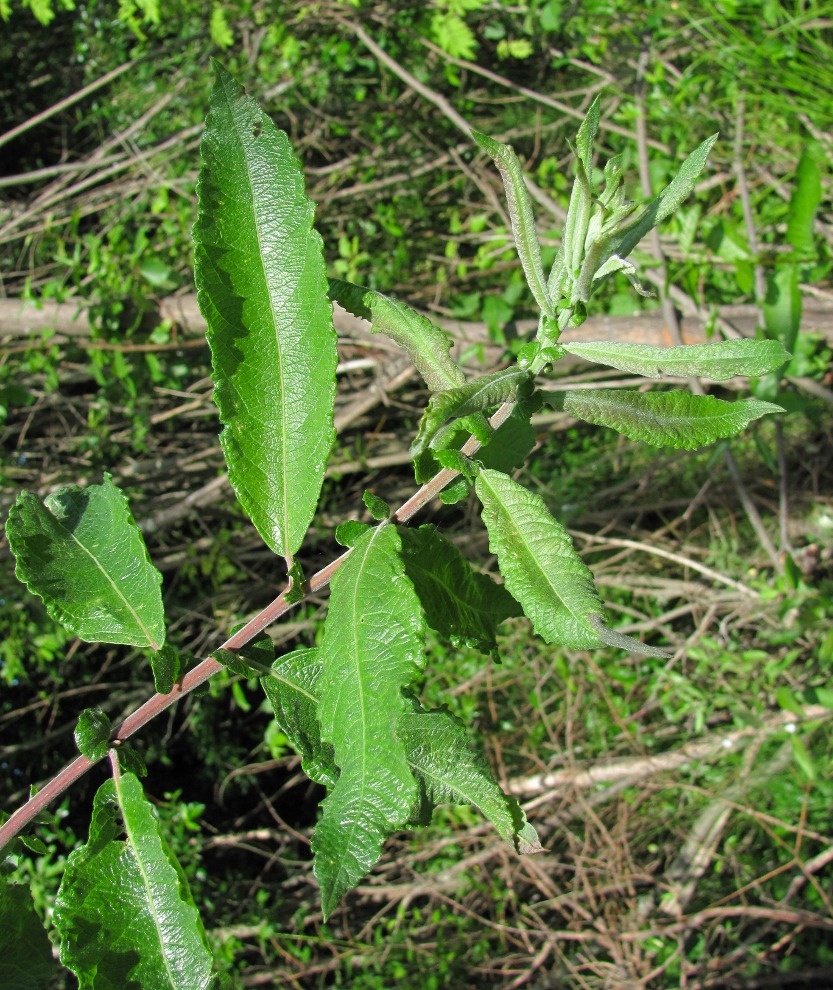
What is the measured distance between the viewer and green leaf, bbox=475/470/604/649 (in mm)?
784

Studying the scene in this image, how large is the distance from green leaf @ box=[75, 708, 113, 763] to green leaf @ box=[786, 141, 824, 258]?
101 inches

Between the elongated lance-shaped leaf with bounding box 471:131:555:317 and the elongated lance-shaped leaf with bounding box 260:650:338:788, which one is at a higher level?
the elongated lance-shaped leaf with bounding box 471:131:555:317

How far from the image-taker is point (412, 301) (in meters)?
3.87

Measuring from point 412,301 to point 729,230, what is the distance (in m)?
1.51

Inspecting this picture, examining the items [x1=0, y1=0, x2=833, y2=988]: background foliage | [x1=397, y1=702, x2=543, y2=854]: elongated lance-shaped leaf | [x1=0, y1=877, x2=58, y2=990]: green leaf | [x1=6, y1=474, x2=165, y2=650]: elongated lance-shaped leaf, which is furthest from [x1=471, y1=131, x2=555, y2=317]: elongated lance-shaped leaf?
[x1=0, y1=0, x2=833, y2=988]: background foliage

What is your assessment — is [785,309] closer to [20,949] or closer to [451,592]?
[451,592]

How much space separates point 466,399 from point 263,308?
305 mm

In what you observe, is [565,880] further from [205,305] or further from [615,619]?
[205,305]

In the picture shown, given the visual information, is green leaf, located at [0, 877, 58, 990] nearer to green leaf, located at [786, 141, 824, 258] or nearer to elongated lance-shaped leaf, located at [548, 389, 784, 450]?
elongated lance-shaped leaf, located at [548, 389, 784, 450]

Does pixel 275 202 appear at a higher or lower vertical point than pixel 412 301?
higher

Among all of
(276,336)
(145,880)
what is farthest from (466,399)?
(145,880)

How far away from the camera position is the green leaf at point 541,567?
2.57 ft

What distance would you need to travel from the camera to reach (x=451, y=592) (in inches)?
39.9

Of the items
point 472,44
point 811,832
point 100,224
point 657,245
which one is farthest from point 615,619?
point 100,224
